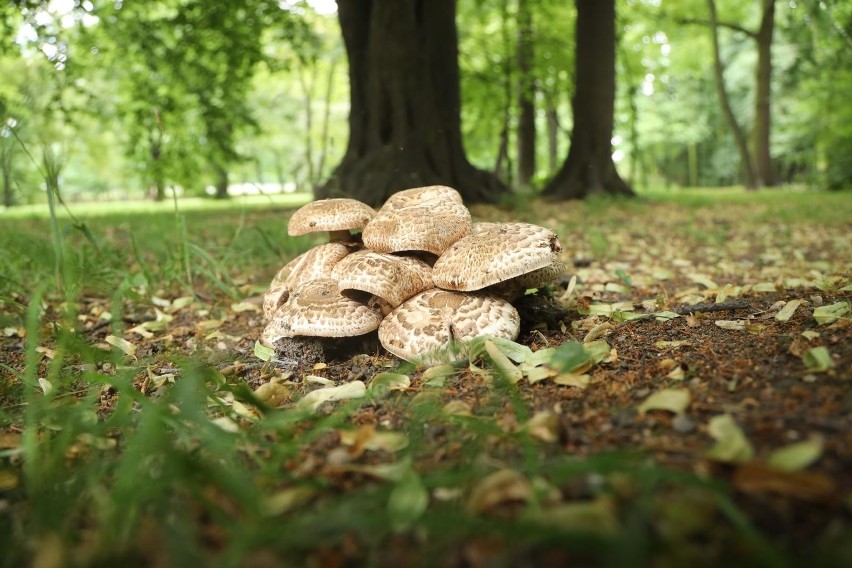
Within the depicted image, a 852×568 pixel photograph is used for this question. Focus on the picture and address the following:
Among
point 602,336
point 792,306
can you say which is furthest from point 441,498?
point 792,306

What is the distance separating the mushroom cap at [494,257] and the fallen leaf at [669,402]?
0.96 metres

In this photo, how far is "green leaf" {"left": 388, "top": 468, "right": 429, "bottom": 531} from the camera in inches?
51.5

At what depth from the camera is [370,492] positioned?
1466 millimetres

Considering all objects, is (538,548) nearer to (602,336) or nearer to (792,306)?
(602,336)

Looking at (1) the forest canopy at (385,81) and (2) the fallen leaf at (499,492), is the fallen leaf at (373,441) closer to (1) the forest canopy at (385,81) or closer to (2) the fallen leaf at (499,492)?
(2) the fallen leaf at (499,492)

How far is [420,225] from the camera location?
2.93m

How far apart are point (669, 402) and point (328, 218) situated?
2.03 meters

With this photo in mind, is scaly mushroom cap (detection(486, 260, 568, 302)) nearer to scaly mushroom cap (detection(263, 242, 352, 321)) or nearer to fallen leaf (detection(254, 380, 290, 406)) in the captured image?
scaly mushroom cap (detection(263, 242, 352, 321))

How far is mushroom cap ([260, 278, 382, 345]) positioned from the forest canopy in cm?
161

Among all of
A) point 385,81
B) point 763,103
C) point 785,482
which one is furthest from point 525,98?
point 785,482

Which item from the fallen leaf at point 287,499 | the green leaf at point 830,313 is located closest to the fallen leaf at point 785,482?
the fallen leaf at point 287,499

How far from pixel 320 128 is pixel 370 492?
43362 millimetres

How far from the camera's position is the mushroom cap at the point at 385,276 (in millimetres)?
2732

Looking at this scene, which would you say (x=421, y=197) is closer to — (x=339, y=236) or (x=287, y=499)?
(x=339, y=236)
